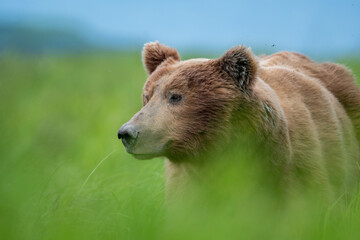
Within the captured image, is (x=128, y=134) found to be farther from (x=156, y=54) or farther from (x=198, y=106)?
(x=156, y=54)

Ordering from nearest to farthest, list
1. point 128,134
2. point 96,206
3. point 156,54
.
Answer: point 96,206, point 128,134, point 156,54

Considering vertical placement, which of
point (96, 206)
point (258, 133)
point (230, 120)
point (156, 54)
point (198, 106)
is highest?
point (156, 54)

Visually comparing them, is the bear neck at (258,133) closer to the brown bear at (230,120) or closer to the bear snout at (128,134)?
the brown bear at (230,120)

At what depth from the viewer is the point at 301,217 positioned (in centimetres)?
338

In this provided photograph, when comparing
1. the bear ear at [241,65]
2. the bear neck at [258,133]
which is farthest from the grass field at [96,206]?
the bear ear at [241,65]

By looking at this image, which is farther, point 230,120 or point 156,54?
point 156,54

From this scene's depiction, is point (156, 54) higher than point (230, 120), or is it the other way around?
point (156, 54)

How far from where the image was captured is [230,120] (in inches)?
148

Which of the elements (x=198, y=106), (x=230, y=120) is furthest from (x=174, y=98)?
(x=230, y=120)

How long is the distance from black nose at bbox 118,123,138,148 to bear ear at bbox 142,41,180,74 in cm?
112

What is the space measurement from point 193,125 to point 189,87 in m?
0.29

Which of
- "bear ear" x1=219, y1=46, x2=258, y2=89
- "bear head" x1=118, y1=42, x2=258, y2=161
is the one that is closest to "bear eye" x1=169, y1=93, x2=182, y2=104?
"bear head" x1=118, y1=42, x2=258, y2=161

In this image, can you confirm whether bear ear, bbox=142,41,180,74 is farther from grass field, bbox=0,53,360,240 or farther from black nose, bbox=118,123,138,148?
black nose, bbox=118,123,138,148

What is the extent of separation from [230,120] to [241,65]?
1.35ft
